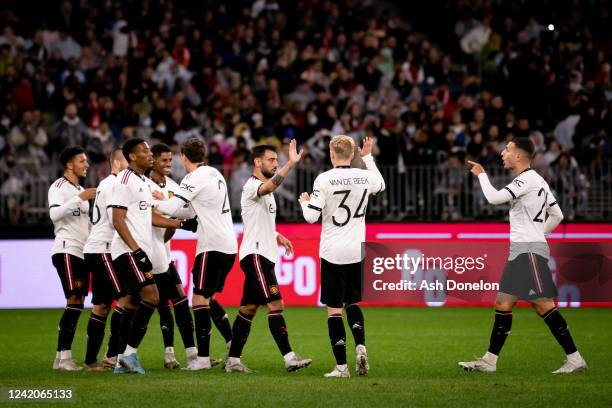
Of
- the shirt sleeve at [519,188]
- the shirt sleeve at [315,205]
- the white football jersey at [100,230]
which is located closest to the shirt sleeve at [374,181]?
the shirt sleeve at [315,205]

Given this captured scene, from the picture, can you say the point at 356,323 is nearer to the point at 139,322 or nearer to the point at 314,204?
the point at 314,204

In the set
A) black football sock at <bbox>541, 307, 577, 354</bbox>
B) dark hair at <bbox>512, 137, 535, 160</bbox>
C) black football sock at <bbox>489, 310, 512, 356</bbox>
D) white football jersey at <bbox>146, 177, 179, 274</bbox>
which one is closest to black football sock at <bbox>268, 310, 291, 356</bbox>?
white football jersey at <bbox>146, 177, 179, 274</bbox>

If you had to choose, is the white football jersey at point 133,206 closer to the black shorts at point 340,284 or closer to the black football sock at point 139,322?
the black football sock at point 139,322

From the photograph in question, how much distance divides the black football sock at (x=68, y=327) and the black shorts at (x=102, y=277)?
1.39 ft

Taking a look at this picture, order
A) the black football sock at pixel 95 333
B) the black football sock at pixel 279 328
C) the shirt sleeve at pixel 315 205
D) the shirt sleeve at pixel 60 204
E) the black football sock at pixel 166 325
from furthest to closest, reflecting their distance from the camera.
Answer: the black football sock at pixel 166 325, the shirt sleeve at pixel 60 204, the black football sock at pixel 95 333, the black football sock at pixel 279 328, the shirt sleeve at pixel 315 205

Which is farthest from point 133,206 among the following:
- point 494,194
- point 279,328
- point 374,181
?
point 494,194

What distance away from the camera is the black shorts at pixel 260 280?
11.6 meters

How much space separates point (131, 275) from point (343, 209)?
7.37 ft

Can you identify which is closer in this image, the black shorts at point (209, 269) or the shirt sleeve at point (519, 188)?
the shirt sleeve at point (519, 188)

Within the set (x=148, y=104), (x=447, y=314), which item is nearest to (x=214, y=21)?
(x=148, y=104)

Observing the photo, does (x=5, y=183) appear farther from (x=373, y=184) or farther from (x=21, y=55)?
(x=373, y=184)

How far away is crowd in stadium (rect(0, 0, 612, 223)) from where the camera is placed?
2200 centimetres

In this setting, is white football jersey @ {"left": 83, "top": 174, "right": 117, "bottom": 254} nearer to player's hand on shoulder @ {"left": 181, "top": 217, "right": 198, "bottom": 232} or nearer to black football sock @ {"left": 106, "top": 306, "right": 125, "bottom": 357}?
black football sock @ {"left": 106, "top": 306, "right": 125, "bottom": 357}

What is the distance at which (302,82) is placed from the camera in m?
24.5
